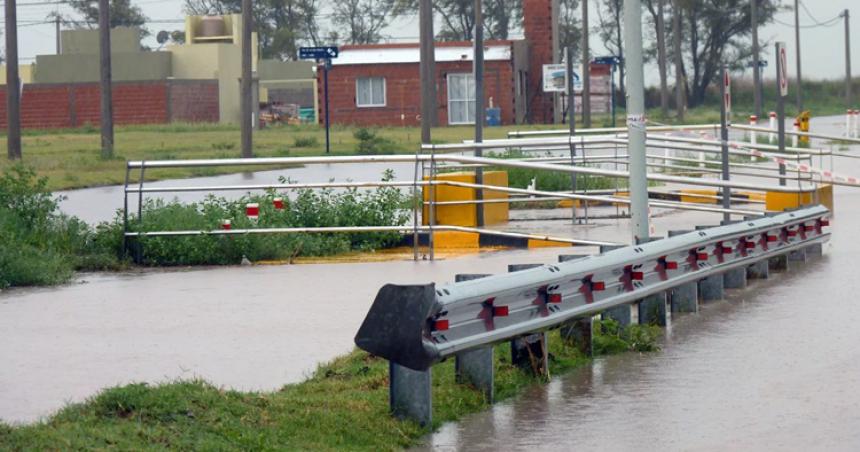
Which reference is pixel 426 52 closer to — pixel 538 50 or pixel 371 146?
pixel 371 146

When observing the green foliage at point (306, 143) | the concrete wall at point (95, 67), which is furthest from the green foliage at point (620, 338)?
the concrete wall at point (95, 67)

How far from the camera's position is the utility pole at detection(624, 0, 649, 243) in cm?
1350

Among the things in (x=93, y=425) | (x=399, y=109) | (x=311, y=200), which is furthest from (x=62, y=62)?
(x=93, y=425)

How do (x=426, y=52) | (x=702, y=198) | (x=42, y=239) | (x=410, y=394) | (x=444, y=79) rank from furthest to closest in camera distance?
(x=444, y=79)
(x=426, y=52)
(x=702, y=198)
(x=42, y=239)
(x=410, y=394)

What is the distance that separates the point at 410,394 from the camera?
8484 millimetres

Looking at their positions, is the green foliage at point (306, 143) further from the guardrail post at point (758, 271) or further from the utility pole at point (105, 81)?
the guardrail post at point (758, 271)

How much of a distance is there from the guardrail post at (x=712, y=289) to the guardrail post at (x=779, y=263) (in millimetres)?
2340

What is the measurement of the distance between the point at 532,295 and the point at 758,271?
252 inches

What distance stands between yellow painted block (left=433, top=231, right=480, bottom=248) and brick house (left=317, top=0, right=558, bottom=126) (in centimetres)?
5156

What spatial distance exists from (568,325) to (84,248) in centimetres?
923

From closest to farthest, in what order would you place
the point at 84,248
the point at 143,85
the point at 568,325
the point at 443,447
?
1. the point at 443,447
2. the point at 568,325
3. the point at 84,248
4. the point at 143,85

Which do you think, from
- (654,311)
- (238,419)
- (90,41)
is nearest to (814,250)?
(654,311)

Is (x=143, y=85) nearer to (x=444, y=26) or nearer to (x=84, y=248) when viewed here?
(x=444, y=26)

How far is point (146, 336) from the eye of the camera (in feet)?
40.3
